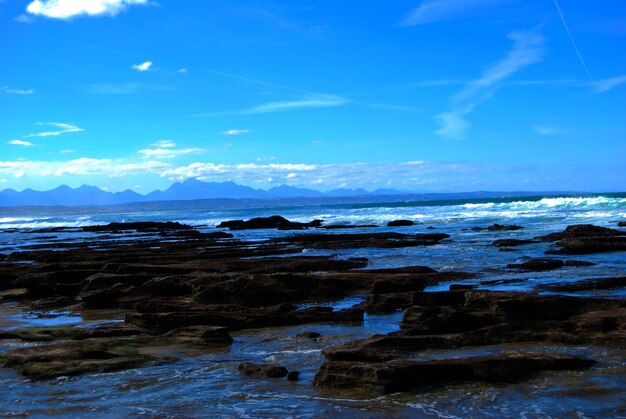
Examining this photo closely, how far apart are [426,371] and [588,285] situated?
337 inches

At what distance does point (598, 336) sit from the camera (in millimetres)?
9242

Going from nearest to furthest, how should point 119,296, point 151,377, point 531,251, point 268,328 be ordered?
point 151,377
point 268,328
point 119,296
point 531,251

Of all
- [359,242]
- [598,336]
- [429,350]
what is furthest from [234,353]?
[359,242]

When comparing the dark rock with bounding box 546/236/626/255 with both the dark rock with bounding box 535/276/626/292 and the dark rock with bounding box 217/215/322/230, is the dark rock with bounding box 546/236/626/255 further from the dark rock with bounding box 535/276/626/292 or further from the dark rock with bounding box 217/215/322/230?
the dark rock with bounding box 217/215/322/230

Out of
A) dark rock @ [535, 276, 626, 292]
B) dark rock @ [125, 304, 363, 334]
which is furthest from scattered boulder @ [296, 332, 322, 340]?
dark rock @ [535, 276, 626, 292]

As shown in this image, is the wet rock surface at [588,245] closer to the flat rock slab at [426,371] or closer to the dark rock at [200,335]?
the dark rock at [200,335]

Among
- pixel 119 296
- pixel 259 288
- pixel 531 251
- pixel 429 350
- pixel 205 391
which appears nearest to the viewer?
pixel 205 391

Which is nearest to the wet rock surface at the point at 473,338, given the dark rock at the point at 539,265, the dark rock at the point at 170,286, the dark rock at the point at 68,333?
the dark rock at the point at 68,333

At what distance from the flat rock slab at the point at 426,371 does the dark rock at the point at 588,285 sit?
666cm

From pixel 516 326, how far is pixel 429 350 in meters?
1.80

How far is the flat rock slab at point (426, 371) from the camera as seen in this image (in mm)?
7332

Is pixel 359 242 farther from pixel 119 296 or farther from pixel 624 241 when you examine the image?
pixel 119 296

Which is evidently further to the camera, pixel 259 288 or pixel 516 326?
pixel 259 288

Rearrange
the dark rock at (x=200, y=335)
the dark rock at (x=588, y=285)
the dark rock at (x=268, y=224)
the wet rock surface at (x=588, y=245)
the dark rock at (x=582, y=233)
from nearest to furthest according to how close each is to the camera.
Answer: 1. the dark rock at (x=200, y=335)
2. the dark rock at (x=588, y=285)
3. the wet rock surface at (x=588, y=245)
4. the dark rock at (x=582, y=233)
5. the dark rock at (x=268, y=224)
